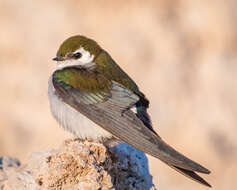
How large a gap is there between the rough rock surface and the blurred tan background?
175 inches

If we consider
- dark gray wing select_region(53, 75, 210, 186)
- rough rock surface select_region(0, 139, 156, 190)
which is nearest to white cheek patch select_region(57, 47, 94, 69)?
dark gray wing select_region(53, 75, 210, 186)

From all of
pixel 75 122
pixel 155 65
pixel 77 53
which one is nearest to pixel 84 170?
pixel 75 122

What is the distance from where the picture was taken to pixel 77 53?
8023 mm

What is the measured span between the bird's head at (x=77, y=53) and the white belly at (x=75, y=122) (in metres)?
0.47

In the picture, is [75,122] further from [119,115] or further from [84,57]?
[84,57]

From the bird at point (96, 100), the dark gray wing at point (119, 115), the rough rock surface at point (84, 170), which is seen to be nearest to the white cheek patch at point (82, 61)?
the bird at point (96, 100)

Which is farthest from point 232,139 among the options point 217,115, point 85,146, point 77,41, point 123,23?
point 85,146

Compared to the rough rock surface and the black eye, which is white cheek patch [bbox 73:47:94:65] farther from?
the rough rock surface

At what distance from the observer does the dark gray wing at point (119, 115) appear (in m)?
7.01

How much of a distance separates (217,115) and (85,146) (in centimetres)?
608

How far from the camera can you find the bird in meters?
7.28

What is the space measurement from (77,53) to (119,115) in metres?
0.90

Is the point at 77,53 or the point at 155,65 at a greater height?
the point at 77,53

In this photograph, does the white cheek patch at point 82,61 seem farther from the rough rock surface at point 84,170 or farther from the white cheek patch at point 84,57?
the rough rock surface at point 84,170
